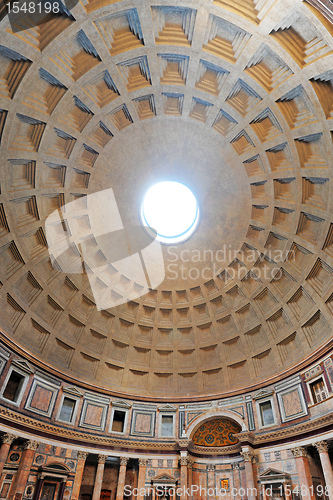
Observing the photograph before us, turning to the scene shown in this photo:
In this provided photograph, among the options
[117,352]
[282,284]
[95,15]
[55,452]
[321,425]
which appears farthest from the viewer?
[117,352]

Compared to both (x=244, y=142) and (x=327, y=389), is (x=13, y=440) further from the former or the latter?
(x=244, y=142)

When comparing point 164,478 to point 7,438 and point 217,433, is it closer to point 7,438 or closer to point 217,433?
point 217,433

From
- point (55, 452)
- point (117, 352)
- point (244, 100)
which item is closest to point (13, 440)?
point (55, 452)

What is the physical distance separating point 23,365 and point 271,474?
17.8 m

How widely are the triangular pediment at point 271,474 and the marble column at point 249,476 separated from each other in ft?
2.30

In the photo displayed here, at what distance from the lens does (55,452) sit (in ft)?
69.3

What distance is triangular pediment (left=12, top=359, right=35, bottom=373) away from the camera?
20698mm

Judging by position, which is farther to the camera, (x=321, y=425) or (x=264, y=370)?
(x=264, y=370)

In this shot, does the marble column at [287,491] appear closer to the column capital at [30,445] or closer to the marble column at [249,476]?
the marble column at [249,476]

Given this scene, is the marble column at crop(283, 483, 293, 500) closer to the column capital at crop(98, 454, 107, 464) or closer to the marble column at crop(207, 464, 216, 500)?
the marble column at crop(207, 464, 216, 500)

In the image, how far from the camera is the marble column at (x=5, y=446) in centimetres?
1778

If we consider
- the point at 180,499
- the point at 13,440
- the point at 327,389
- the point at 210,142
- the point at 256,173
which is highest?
the point at 210,142

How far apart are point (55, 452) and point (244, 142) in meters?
24.7

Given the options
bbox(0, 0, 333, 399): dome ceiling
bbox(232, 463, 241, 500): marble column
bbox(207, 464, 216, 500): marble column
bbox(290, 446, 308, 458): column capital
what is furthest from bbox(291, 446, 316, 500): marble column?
bbox(207, 464, 216, 500): marble column
